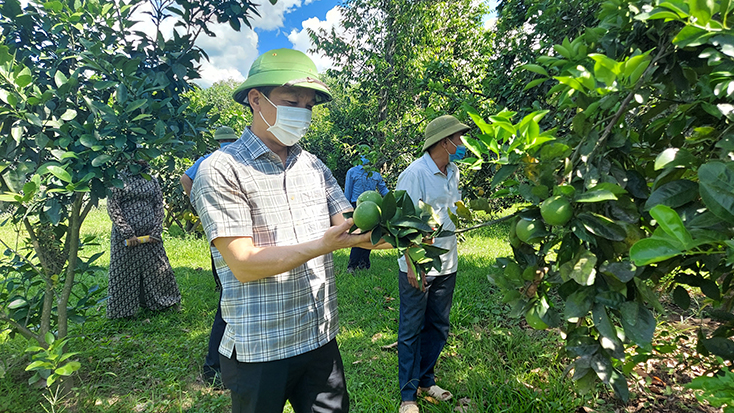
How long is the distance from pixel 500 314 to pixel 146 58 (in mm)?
3587

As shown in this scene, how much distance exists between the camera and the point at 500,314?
3654mm

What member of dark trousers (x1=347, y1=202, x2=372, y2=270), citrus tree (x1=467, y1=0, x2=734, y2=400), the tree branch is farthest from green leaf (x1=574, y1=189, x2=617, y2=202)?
dark trousers (x1=347, y1=202, x2=372, y2=270)

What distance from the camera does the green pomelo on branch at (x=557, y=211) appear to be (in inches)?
33.7

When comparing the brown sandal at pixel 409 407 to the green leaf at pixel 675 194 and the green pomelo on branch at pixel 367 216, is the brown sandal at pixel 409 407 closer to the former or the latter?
the green pomelo on branch at pixel 367 216

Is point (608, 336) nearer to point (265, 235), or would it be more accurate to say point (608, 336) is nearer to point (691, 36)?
point (691, 36)

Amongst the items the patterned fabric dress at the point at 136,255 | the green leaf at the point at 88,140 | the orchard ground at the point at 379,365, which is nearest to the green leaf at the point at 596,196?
the orchard ground at the point at 379,365

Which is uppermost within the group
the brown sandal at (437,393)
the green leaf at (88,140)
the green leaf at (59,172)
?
the green leaf at (88,140)

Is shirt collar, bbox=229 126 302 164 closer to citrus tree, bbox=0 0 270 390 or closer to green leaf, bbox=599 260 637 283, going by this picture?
citrus tree, bbox=0 0 270 390

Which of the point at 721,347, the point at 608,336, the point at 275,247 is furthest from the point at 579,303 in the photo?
the point at 275,247

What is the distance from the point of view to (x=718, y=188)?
27.0 inches

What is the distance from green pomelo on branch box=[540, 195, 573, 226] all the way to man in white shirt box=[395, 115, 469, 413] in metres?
1.48

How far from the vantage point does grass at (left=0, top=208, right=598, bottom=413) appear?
2.41m

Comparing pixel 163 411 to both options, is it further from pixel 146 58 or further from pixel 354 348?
pixel 146 58

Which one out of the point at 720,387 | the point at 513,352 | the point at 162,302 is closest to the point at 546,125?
the point at 720,387
